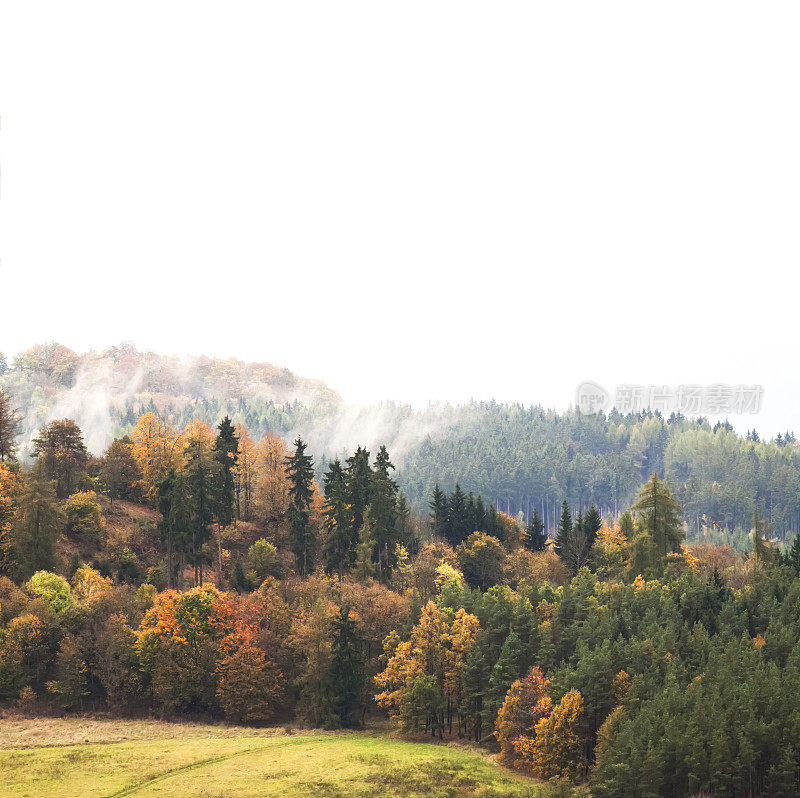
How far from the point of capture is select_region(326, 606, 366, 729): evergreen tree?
3290 inches

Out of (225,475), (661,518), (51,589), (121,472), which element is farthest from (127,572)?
(661,518)

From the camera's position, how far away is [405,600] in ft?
310

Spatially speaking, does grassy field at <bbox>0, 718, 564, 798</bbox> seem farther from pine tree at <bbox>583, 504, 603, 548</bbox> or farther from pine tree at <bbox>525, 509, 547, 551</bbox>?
pine tree at <bbox>525, 509, 547, 551</bbox>

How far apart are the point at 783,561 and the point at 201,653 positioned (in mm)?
76186

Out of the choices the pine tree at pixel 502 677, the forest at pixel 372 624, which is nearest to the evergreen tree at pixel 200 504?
the forest at pixel 372 624

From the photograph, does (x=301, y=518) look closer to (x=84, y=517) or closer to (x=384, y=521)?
(x=384, y=521)

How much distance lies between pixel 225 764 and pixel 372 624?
84.6ft

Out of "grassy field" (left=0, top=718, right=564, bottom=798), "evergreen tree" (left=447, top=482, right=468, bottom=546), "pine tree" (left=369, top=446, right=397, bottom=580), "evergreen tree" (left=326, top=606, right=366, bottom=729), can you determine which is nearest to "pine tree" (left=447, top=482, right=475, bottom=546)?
"evergreen tree" (left=447, top=482, right=468, bottom=546)

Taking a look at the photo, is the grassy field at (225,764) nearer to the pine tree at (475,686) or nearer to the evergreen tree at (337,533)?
the pine tree at (475,686)

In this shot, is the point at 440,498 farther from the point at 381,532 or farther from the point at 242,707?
the point at 242,707

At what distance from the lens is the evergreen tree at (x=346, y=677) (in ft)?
274

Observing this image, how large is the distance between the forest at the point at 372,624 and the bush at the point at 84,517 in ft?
0.89

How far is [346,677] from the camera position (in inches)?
3327

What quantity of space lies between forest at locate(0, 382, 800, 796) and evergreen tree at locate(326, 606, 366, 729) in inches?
Answer: 9.5
